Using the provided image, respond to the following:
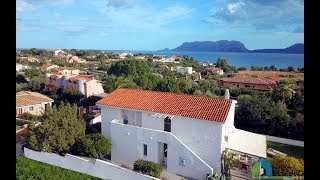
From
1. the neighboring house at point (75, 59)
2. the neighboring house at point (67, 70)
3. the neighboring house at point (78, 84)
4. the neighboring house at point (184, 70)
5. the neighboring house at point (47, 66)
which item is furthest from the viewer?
the neighboring house at point (75, 59)

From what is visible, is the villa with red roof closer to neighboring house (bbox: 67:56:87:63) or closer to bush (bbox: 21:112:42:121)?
bush (bbox: 21:112:42:121)

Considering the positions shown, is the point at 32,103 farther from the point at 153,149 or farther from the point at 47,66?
the point at 47,66

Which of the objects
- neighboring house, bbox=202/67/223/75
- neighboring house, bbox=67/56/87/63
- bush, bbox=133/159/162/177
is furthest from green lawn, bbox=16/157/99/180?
neighboring house, bbox=67/56/87/63

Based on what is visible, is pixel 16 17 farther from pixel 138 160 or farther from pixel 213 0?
pixel 213 0

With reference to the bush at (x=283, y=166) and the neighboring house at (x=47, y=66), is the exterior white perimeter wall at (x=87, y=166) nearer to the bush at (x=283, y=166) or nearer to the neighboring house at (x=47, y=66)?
the bush at (x=283, y=166)

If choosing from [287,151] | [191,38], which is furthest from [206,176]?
[191,38]

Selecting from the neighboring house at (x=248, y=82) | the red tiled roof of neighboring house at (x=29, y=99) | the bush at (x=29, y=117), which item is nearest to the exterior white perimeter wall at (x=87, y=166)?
the bush at (x=29, y=117)
